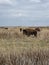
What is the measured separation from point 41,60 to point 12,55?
1.02 metres

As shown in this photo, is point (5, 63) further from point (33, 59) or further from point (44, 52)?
point (44, 52)

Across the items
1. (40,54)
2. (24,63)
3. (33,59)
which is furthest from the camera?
(40,54)

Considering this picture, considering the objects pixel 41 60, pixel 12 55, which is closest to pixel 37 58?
pixel 41 60

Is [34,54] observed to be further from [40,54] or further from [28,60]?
[28,60]

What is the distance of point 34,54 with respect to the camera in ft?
30.7

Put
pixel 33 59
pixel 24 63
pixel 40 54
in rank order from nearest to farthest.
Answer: pixel 24 63, pixel 33 59, pixel 40 54

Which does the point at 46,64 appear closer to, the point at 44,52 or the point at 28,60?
the point at 28,60

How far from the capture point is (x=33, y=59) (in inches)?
341

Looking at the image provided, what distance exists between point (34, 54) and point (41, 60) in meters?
0.72

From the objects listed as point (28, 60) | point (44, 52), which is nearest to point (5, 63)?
point (28, 60)

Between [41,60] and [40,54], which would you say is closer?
[41,60]

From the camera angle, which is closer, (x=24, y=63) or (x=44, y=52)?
(x=24, y=63)

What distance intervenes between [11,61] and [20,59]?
0.32 meters

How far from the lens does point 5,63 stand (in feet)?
27.0
